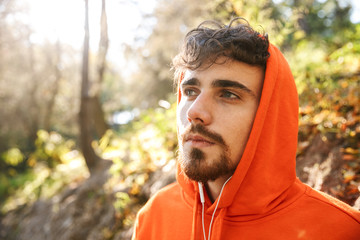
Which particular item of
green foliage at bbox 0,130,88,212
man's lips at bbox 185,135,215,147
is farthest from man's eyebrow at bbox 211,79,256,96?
green foliage at bbox 0,130,88,212

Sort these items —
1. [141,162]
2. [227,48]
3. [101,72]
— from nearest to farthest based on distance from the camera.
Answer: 1. [227,48]
2. [141,162]
3. [101,72]

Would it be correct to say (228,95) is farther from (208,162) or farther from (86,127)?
(86,127)

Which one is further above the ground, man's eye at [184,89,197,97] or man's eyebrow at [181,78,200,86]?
man's eyebrow at [181,78,200,86]

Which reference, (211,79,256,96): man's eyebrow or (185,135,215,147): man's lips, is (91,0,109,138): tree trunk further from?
(185,135,215,147): man's lips

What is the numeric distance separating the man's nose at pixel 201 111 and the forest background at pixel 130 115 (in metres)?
1.55

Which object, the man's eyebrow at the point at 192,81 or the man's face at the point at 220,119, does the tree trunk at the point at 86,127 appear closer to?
the man's eyebrow at the point at 192,81

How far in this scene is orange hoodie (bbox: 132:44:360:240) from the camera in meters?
1.59

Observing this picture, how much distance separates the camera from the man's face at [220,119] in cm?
177

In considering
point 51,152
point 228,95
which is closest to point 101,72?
point 51,152

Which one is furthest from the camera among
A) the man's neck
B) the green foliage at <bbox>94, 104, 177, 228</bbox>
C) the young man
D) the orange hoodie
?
the green foliage at <bbox>94, 104, 177, 228</bbox>

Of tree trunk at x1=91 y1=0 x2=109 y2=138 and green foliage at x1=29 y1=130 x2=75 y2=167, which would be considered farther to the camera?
green foliage at x1=29 y1=130 x2=75 y2=167

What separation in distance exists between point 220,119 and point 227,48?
533 millimetres

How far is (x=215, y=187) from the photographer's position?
78.1 inches

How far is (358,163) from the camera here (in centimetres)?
273
